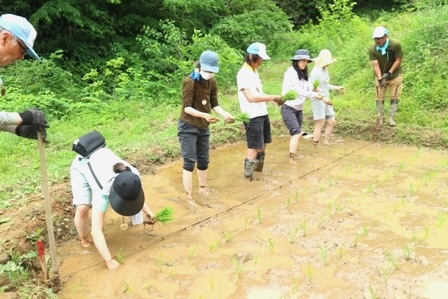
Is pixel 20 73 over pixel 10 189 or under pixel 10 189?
over

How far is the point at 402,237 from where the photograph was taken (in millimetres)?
4180

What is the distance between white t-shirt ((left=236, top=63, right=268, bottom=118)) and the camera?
5.27m

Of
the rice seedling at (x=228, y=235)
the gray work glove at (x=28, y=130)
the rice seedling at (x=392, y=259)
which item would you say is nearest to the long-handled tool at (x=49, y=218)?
the gray work glove at (x=28, y=130)

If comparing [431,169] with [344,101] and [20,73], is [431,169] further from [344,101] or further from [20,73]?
[20,73]

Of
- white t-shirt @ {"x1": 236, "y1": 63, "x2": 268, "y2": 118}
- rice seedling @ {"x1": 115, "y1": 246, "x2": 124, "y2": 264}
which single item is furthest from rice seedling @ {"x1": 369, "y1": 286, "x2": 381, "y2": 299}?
white t-shirt @ {"x1": 236, "y1": 63, "x2": 268, "y2": 118}

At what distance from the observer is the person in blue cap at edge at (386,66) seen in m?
7.17

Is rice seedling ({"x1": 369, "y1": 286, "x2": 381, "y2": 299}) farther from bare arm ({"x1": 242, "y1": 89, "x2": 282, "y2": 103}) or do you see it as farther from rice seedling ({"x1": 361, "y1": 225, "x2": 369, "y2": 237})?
bare arm ({"x1": 242, "y1": 89, "x2": 282, "y2": 103})

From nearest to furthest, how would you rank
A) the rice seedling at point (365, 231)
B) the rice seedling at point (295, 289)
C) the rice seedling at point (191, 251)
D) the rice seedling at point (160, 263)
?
1. the rice seedling at point (295, 289)
2. the rice seedling at point (160, 263)
3. the rice seedling at point (191, 251)
4. the rice seedling at point (365, 231)

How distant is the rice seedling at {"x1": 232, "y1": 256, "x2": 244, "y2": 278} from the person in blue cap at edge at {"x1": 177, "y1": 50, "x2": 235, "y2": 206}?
126 centimetres

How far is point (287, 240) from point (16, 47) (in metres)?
2.81

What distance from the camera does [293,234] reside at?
4.30 m

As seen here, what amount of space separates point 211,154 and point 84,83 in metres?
4.18

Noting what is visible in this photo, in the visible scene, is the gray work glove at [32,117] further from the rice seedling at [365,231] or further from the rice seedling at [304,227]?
the rice seedling at [365,231]

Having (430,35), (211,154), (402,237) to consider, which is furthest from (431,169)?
(430,35)
